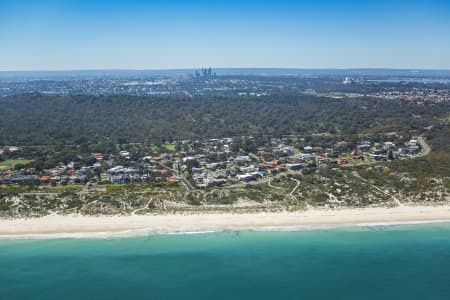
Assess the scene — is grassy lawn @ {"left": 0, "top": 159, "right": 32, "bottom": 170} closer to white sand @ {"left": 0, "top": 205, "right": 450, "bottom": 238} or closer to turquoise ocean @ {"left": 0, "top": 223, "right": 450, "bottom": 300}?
white sand @ {"left": 0, "top": 205, "right": 450, "bottom": 238}

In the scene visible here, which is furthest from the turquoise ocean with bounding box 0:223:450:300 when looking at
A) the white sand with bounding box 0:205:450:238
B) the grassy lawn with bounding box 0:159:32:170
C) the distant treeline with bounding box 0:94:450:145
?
the distant treeline with bounding box 0:94:450:145

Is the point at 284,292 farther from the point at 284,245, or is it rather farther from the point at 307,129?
the point at 307,129

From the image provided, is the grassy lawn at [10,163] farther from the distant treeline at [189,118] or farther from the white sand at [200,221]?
the white sand at [200,221]

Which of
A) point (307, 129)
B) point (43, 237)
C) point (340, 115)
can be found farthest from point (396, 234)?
point (340, 115)

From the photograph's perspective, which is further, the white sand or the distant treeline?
the distant treeline

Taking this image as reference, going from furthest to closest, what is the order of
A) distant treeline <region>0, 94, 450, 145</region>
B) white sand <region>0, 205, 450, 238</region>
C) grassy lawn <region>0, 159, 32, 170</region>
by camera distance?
distant treeline <region>0, 94, 450, 145</region>, grassy lawn <region>0, 159, 32, 170</region>, white sand <region>0, 205, 450, 238</region>
